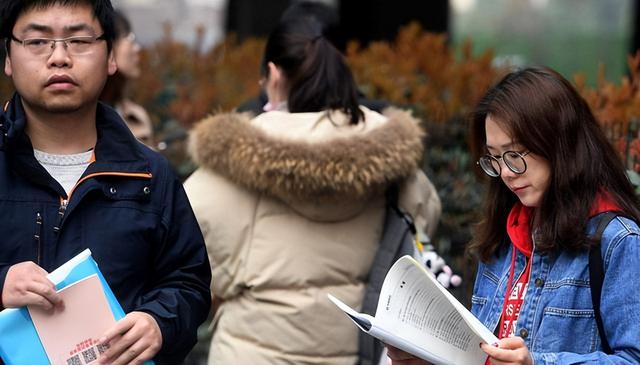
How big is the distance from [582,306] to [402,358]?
0.51 metres

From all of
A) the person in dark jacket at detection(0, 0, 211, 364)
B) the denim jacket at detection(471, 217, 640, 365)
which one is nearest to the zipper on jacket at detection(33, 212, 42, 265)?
the person in dark jacket at detection(0, 0, 211, 364)

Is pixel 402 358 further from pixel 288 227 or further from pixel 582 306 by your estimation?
pixel 288 227

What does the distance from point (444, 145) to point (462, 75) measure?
1.31ft

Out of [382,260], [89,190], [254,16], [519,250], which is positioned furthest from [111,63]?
[254,16]

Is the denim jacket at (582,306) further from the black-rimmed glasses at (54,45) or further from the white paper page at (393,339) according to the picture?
the black-rimmed glasses at (54,45)

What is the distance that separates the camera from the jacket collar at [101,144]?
2566 mm

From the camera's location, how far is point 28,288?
232cm

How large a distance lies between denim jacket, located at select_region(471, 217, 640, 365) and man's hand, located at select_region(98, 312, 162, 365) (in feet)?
2.91

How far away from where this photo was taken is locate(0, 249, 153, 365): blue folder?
2340 millimetres

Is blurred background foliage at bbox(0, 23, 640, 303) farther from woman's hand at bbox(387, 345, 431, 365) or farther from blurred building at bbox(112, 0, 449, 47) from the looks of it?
blurred building at bbox(112, 0, 449, 47)

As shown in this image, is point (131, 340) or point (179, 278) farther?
point (179, 278)

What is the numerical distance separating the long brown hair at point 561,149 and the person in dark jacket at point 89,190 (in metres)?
0.93

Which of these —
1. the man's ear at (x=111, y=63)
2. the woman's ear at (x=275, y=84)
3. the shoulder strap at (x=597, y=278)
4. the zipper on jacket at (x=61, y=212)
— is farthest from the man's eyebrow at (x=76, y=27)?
the shoulder strap at (x=597, y=278)

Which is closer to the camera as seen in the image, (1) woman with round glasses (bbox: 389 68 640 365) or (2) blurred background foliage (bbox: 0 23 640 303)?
(1) woman with round glasses (bbox: 389 68 640 365)
